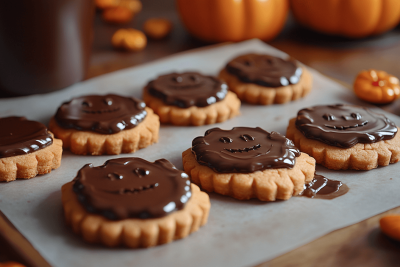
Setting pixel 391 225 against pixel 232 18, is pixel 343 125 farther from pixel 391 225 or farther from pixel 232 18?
pixel 232 18

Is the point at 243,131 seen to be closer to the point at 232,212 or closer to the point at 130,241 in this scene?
the point at 232,212

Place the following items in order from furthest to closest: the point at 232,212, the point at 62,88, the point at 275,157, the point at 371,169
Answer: the point at 62,88 < the point at 371,169 < the point at 275,157 < the point at 232,212

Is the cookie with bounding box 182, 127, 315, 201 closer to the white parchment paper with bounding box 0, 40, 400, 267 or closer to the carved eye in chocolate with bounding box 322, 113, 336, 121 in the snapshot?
the white parchment paper with bounding box 0, 40, 400, 267

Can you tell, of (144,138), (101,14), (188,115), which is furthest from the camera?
(101,14)

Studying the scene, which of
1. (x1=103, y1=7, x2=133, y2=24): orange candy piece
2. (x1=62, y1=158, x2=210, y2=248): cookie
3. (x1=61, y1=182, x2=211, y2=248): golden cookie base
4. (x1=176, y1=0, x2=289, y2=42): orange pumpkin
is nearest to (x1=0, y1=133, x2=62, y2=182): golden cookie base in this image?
(x1=62, y1=158, x2=210, y2=248): cookie

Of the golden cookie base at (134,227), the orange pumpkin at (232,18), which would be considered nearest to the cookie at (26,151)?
the golden cookie base at (134,227)

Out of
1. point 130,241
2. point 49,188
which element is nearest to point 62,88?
point 49,188
